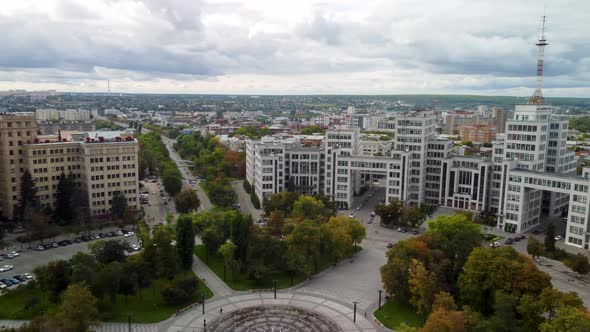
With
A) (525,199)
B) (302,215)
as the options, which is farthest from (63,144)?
(525,199)

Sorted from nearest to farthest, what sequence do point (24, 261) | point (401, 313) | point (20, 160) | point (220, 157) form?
point (401, 313) → point (24, 261) → point (20, 160) → point (220, 157)

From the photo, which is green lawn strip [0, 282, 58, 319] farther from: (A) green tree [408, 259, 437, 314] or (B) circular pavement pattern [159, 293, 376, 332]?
(A) green tree [408, 259, 437, 314]

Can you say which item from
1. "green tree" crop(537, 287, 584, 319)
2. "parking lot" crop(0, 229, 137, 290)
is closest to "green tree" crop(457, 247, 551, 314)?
"green tree" crop(537, 287, 584, 319)

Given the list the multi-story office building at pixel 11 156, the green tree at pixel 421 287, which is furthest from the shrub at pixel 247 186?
the green tree at pixel 421 287

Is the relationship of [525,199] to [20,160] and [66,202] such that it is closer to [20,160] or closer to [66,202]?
[66,202]

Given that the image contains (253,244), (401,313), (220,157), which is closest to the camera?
(401,313)

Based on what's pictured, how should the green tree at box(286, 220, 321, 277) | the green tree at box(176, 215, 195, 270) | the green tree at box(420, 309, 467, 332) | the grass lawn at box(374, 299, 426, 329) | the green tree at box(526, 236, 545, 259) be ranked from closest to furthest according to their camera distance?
the green tree at box(420, 309, 467, 332), the grass lawn at box(374, 299, 426, 329), the green tree at box(286, 220, 321, 277), the green tree at box(176, 215, 195, 270), the green tree at box(526, 236, 545, 259)

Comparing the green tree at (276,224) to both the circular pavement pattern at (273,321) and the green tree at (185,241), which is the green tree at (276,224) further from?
the circular pavement pattern at (273,321)
